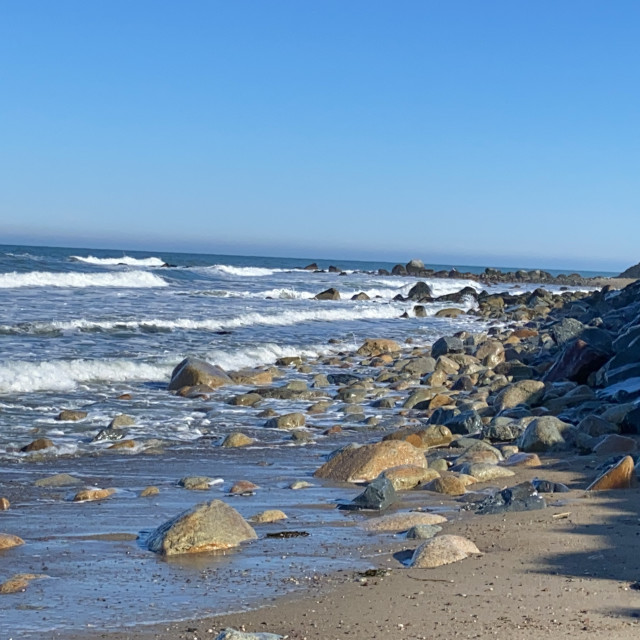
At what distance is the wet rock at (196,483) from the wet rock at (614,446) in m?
3.44

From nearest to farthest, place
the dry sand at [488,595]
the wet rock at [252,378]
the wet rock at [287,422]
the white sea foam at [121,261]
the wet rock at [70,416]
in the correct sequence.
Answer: the dry sand at [488,595] < the wet rock at [70,416] < the wet rock at [287,422] < the wet rock at [252,378] < the white sea foam at [121,261]

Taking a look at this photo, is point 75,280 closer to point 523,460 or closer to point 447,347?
point 447,347

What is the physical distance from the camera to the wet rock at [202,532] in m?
5.15

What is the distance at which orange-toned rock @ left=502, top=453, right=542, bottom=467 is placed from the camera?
7754 millimetres

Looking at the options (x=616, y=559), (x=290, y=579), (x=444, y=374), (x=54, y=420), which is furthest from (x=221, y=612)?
(x=444, y=374)

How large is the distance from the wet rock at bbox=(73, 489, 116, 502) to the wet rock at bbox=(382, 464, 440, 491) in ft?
7.01

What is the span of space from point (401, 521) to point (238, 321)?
18671 mm

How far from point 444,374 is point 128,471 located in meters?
8.24

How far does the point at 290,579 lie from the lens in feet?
14.9

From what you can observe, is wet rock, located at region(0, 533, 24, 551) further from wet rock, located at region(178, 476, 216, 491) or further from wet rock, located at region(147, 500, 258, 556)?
wet rock, located at region(178, 476, 216, 491)

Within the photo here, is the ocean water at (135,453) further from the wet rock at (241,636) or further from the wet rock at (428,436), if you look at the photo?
the wet rock at (428,436)

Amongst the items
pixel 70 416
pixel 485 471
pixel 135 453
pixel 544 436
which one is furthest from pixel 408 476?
pixel 70 416

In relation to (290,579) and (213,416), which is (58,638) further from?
(213,416)

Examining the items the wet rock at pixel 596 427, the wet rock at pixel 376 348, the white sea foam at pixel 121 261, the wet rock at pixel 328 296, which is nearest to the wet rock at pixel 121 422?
the wet rock at pixel 596 427
